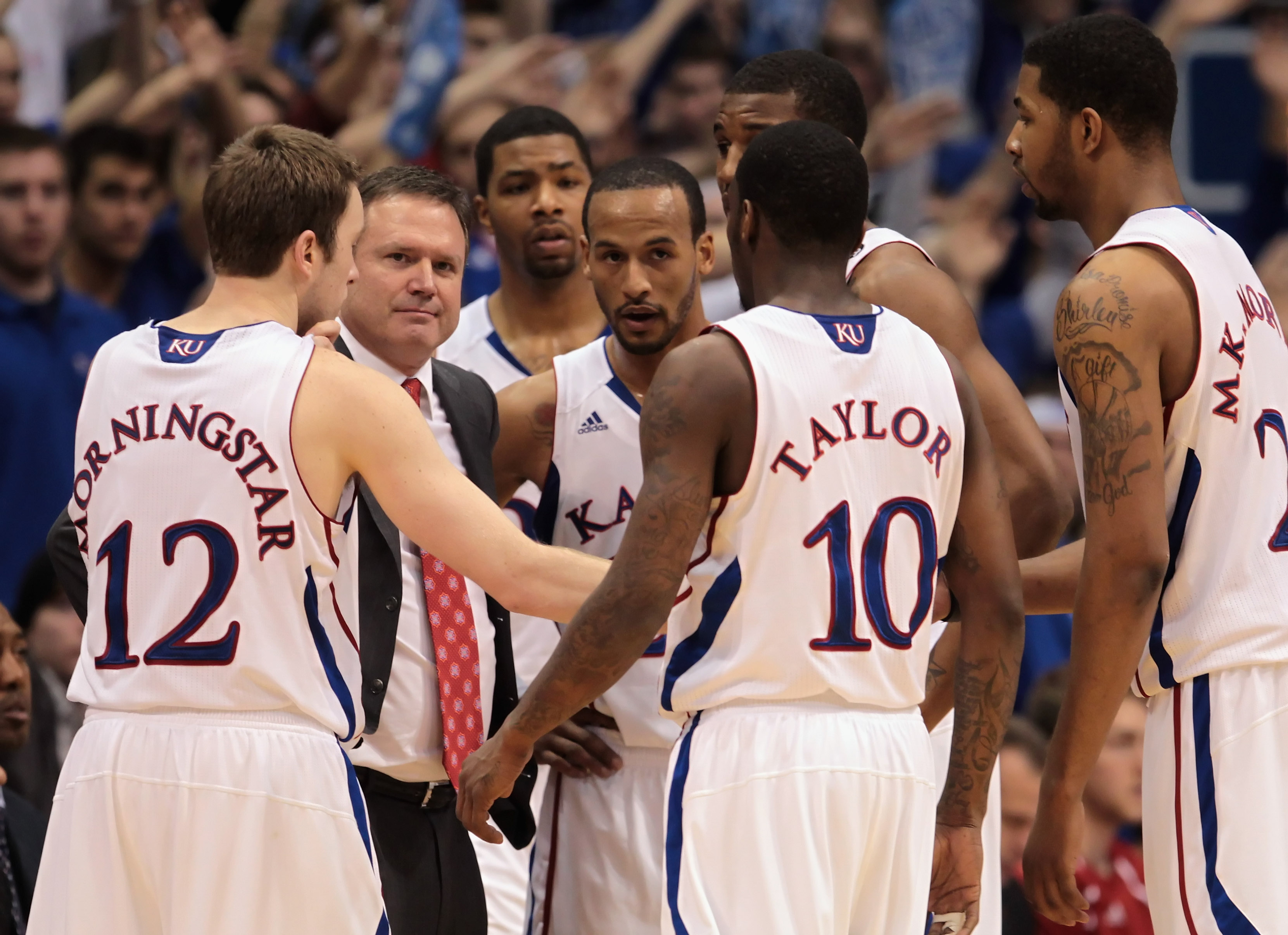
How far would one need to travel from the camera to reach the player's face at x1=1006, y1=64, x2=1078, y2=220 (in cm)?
409

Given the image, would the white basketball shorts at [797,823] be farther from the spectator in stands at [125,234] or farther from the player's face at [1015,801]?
the spectator in stands at [125,234]

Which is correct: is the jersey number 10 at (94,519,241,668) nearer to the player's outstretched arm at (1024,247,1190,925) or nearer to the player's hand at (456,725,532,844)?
the player's hand at (456,725,532,844)

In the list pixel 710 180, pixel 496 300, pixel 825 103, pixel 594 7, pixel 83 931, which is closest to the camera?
pixel 83 931

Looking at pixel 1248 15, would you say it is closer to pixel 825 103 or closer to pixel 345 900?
pixel 825 103

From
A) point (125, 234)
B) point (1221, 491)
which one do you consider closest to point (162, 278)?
point (125, 234)

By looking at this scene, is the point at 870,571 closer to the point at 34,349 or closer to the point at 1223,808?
the point at 1223,808

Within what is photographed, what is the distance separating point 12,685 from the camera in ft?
17.3

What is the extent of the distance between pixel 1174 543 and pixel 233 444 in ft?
6.66

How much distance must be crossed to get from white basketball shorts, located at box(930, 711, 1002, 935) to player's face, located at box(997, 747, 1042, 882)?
1859 mm

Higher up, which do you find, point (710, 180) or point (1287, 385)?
point (710, 180)

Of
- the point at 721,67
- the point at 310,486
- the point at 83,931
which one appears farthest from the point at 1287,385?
the point at 721,67

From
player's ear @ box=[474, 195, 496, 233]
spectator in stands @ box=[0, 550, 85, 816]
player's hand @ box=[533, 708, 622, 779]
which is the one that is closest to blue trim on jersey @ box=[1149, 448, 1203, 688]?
player's hand @ box=[533, 708, 622, 779]

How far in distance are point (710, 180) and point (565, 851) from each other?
5681 mm

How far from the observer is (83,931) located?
3.51 meters
